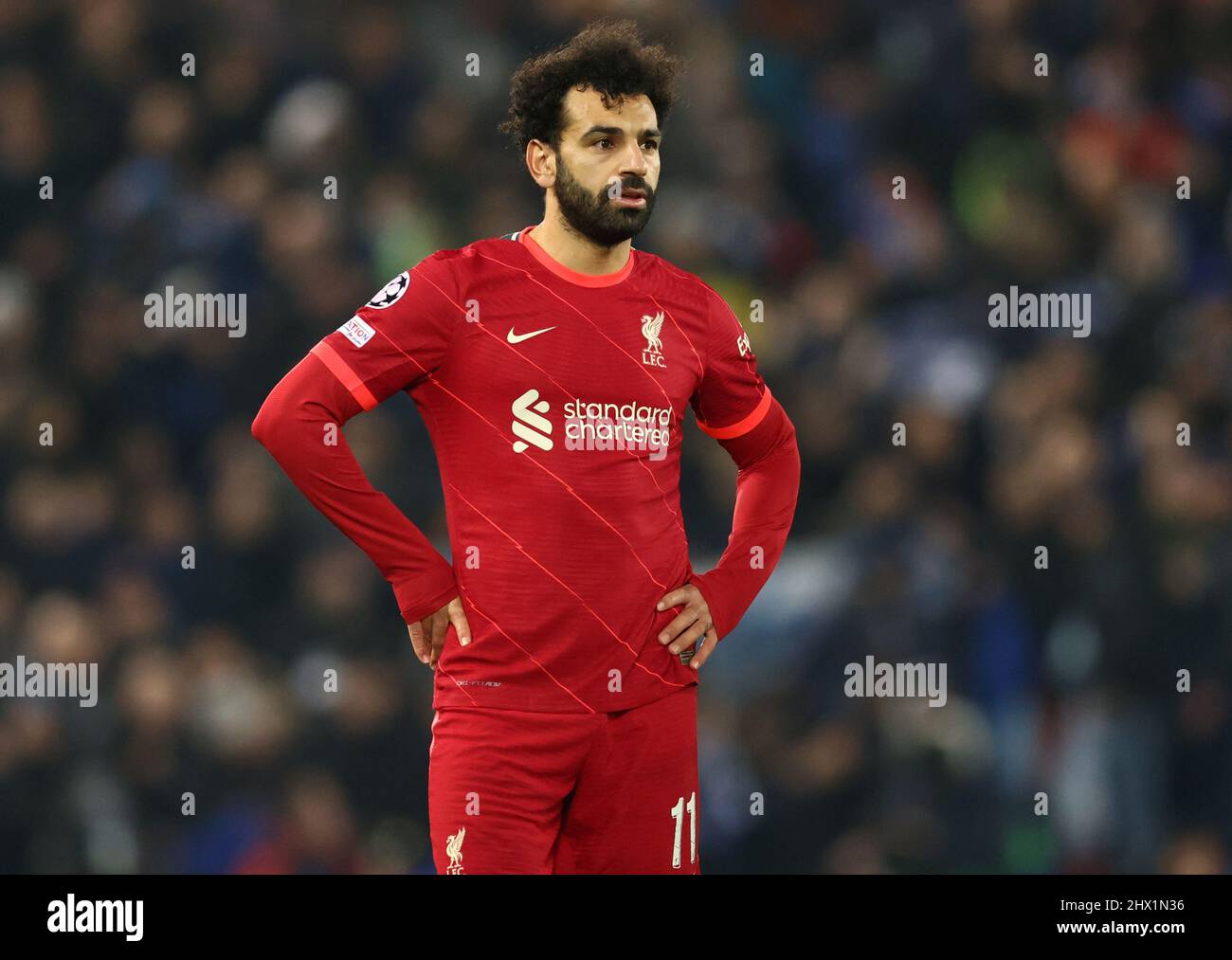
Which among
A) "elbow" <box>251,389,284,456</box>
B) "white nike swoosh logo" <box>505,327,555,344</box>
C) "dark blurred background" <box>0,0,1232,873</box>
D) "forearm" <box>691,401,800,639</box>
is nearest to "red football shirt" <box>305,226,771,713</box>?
"white nike swoosh logo" <box>505,327,555,344</box>

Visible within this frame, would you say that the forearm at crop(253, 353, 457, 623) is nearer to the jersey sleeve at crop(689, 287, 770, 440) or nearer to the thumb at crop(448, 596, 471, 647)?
A: the thumb at crop(448, 596, 471, 647)

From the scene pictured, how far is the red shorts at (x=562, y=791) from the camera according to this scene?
3.05 metres

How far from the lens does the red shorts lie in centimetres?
305

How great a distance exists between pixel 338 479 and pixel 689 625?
0.76 meters

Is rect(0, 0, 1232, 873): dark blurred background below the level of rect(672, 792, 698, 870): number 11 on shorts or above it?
above

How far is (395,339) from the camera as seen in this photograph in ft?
10.4

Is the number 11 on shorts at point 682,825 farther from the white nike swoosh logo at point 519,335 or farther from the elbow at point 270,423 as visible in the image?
the elbow at point 270,423

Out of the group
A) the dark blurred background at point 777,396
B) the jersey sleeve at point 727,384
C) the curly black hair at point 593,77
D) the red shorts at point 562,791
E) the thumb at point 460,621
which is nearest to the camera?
the red shorts at point 562,791

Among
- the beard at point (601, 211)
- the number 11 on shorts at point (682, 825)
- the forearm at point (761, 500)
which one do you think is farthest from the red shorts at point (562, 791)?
the beard at point (601, 211)

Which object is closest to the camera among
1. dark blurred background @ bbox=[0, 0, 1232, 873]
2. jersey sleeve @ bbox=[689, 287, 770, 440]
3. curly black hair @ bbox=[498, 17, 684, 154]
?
curly black hair @ bbox=[498, 17, 684, 154]

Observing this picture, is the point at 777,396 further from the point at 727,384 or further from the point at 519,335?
the point at 519,335

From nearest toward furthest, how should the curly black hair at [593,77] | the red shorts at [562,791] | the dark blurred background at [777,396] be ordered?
the red shorts at [562,791], the curly black hair at [593,77], the dark blurred background at [777,396]
